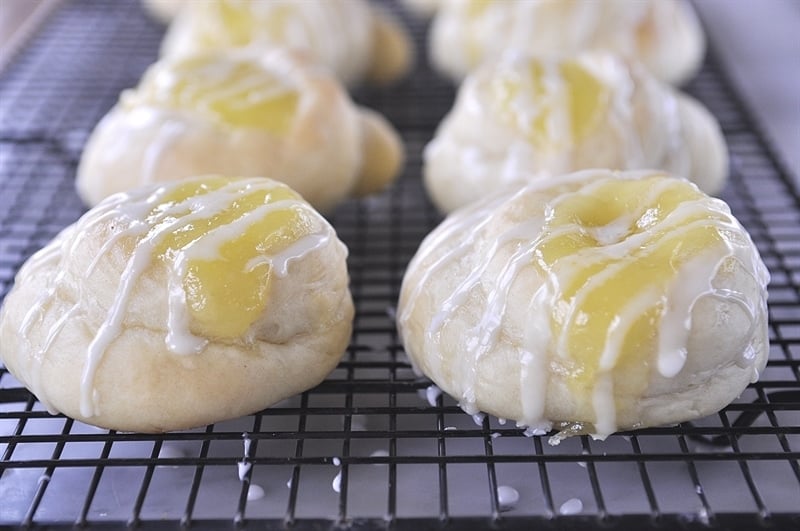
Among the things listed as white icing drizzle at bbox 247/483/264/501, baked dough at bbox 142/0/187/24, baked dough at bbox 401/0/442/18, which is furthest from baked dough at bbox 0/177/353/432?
baked dough at bbox 401/0/442/18

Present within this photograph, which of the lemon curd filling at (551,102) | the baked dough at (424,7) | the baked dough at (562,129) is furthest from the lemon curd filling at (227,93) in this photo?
the baked dough at (424,7)

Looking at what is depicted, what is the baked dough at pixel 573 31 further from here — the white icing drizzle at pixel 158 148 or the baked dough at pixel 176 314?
the baked dough at pixel 176 314

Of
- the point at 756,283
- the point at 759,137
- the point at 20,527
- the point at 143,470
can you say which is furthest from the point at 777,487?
the point at 759,137

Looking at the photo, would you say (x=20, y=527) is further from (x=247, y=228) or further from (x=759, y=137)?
(x=759, y=137)

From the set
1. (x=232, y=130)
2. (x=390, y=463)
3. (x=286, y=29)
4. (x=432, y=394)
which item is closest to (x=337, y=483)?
(x=390, y=463)

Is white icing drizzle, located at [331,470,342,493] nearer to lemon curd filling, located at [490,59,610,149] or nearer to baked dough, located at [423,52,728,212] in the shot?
baked dough, located at [423,52,728,212]

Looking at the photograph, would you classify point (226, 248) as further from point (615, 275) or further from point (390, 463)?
point (615, 275)
